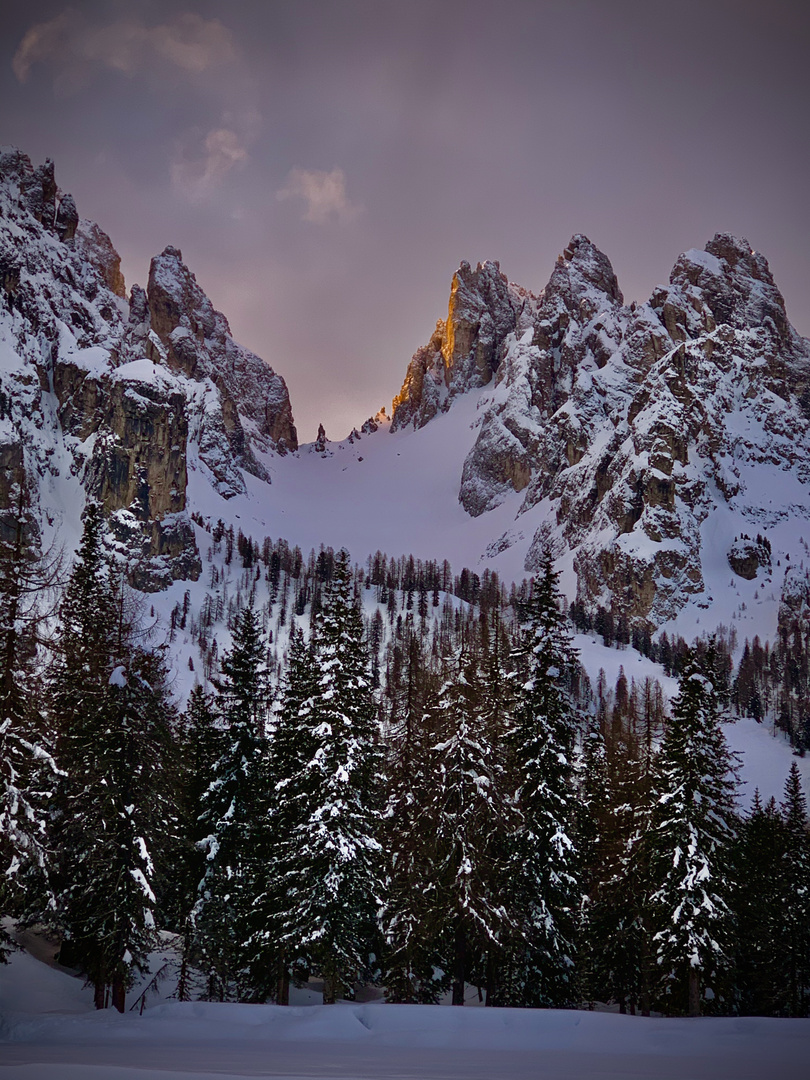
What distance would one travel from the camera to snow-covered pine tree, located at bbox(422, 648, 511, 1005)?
23.8m

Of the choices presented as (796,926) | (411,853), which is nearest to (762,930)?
(796,926)

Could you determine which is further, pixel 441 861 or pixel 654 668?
pixel 654 668

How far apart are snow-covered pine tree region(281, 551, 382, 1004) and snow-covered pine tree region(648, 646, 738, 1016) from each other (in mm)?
9952

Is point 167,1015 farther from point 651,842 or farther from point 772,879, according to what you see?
point 772,879

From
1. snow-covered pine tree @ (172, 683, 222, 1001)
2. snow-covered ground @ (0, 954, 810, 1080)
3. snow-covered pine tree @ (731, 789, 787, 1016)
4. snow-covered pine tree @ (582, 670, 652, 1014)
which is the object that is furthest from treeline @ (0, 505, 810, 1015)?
snow-covered pine tree @ (731, 789, 787, 1016)

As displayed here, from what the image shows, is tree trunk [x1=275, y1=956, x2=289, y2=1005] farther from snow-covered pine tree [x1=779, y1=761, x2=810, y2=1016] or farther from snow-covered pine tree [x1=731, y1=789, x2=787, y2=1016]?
snow-covered pine tree [x1=779, y1=761, x2=810, y2=1016]

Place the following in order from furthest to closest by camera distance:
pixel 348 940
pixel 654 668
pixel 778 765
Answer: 1. pixel 654 668
2. pixel 778 765
3. pixel 348 940

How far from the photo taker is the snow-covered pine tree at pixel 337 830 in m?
23.6

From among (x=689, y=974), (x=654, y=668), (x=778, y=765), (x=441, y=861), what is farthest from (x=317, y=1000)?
(x=654, y=668)

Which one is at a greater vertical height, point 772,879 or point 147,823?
point 147,823

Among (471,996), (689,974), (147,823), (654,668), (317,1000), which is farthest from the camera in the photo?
(654,668)

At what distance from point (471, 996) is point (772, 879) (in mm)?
16344

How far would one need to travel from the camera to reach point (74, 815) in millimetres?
22016

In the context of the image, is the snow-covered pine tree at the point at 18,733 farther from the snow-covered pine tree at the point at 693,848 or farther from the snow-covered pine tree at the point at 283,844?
A: the snow-covered pine tree at the point at 693,848
